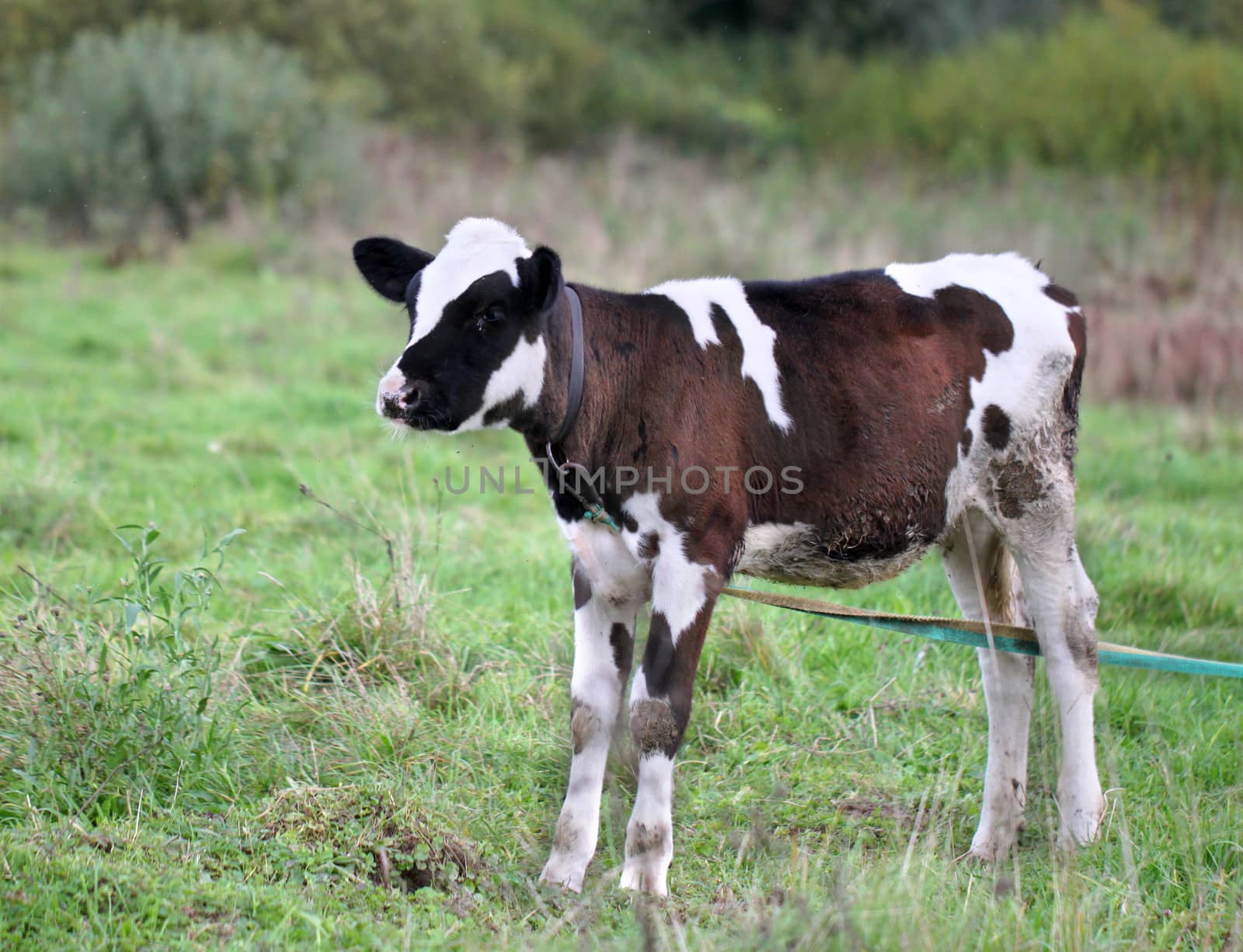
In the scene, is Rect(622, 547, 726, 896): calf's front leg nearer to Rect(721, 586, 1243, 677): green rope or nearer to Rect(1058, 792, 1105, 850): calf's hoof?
Rect(721, 586, 1243, 677): green rope

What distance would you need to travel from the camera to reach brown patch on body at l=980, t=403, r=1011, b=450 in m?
4.11

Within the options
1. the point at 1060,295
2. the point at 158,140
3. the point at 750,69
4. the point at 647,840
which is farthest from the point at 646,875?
the point at 750,69

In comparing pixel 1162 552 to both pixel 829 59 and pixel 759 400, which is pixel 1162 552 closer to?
pixel 759 400

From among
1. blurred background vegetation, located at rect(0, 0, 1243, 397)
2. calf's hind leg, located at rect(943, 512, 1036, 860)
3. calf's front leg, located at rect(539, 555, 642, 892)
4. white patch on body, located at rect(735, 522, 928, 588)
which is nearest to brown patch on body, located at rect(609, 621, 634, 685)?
calf's front leg, located at rect(539, 555, 642, 892)

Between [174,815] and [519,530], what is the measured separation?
362cm

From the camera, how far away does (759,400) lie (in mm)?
3844

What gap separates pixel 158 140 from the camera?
14.6m

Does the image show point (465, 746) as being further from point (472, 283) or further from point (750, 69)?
point (750, 69)

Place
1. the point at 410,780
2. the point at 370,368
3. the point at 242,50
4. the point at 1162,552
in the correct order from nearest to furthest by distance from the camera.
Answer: the point at 410,780, the point at 1162,552, the point at 370,368, the point at 242,50

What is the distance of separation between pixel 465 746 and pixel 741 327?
1717 mm

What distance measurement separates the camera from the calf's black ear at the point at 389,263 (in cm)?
384

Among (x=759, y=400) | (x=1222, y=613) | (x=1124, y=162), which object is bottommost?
(x=1222, y=613)

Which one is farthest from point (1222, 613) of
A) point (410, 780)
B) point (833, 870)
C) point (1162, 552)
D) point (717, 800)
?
point (410, 780)

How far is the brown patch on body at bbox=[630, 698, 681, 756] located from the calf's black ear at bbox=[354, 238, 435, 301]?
144cm
